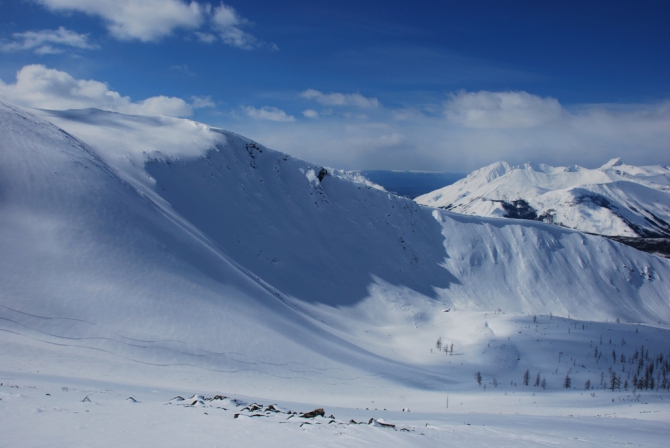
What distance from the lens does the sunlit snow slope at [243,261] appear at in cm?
2211

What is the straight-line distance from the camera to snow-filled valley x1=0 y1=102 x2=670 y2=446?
1251 cm

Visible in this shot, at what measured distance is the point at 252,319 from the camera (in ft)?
92.4

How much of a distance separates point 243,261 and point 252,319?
16.8 meters

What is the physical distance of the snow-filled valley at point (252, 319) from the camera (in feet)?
41.0

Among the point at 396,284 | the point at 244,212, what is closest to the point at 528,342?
the point at 396,284

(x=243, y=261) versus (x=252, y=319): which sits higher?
(x=243, y=261)

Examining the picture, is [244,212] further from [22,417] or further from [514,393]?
[22,417]

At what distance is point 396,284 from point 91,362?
1743 inches

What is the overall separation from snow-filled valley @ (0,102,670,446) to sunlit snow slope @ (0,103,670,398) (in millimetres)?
192

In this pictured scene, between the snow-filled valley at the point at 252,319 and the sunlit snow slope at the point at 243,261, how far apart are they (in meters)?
0.19

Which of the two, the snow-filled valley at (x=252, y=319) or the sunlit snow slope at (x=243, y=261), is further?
the sunlit snow slope at (x=243, y=261)

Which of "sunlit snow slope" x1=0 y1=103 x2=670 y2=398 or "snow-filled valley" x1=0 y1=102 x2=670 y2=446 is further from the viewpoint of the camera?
"sunlit snow slope" x1=0 y1=103 x2=670 y2=398

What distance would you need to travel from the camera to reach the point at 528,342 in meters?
39.2

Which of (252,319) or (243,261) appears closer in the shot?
(252,319)
